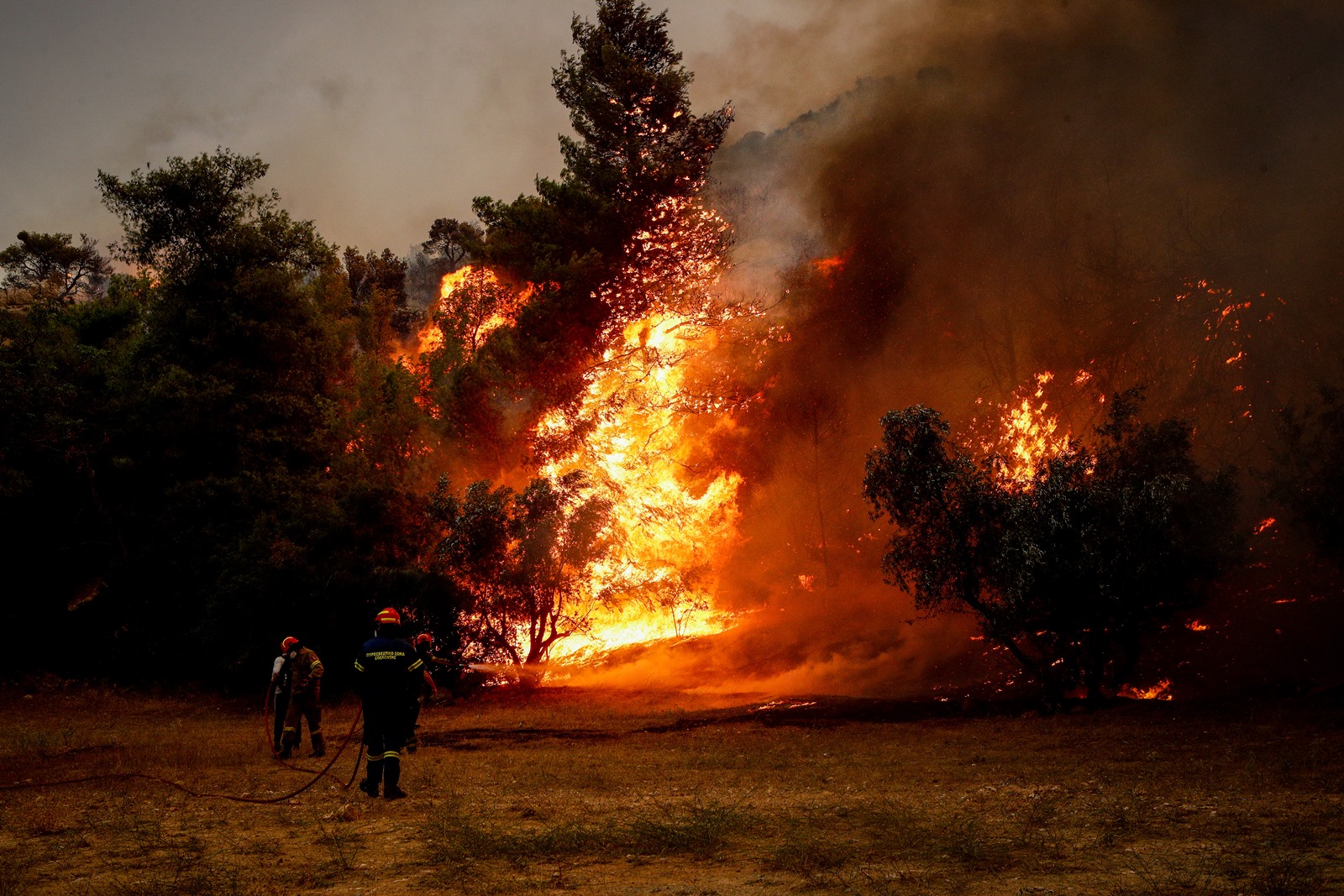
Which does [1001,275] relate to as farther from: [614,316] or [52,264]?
[52,264]

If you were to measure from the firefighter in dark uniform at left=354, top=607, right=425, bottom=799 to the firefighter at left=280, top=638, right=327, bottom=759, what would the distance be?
484 cm

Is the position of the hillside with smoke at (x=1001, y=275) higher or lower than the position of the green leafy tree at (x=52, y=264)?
lower

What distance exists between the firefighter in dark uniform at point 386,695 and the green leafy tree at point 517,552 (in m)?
16.5

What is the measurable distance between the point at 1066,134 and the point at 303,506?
102 feet

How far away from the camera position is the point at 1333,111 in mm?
29938

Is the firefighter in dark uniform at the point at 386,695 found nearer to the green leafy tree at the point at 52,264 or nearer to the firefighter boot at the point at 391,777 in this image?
the firefighter boot at the point at 391,777

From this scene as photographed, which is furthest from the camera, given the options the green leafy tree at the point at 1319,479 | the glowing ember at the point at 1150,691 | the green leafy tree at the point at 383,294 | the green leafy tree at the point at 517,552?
the green leafy tree at the point at 383,294

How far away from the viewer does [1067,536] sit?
20.3 m

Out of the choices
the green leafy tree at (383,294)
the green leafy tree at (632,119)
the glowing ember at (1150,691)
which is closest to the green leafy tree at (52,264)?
the green leafy tree at (383,294)

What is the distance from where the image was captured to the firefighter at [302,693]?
1689cm

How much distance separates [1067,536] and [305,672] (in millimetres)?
15487

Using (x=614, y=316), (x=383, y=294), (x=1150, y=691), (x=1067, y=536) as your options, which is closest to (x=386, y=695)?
(x=1067, y=536)

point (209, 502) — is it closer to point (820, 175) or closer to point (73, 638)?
point (73, 638)

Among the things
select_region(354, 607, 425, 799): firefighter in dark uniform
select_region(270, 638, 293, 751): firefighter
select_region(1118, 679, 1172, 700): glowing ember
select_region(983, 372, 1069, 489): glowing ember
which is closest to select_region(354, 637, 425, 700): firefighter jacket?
select_region(354, 607, 425, 799): firefighter in dark uniform
